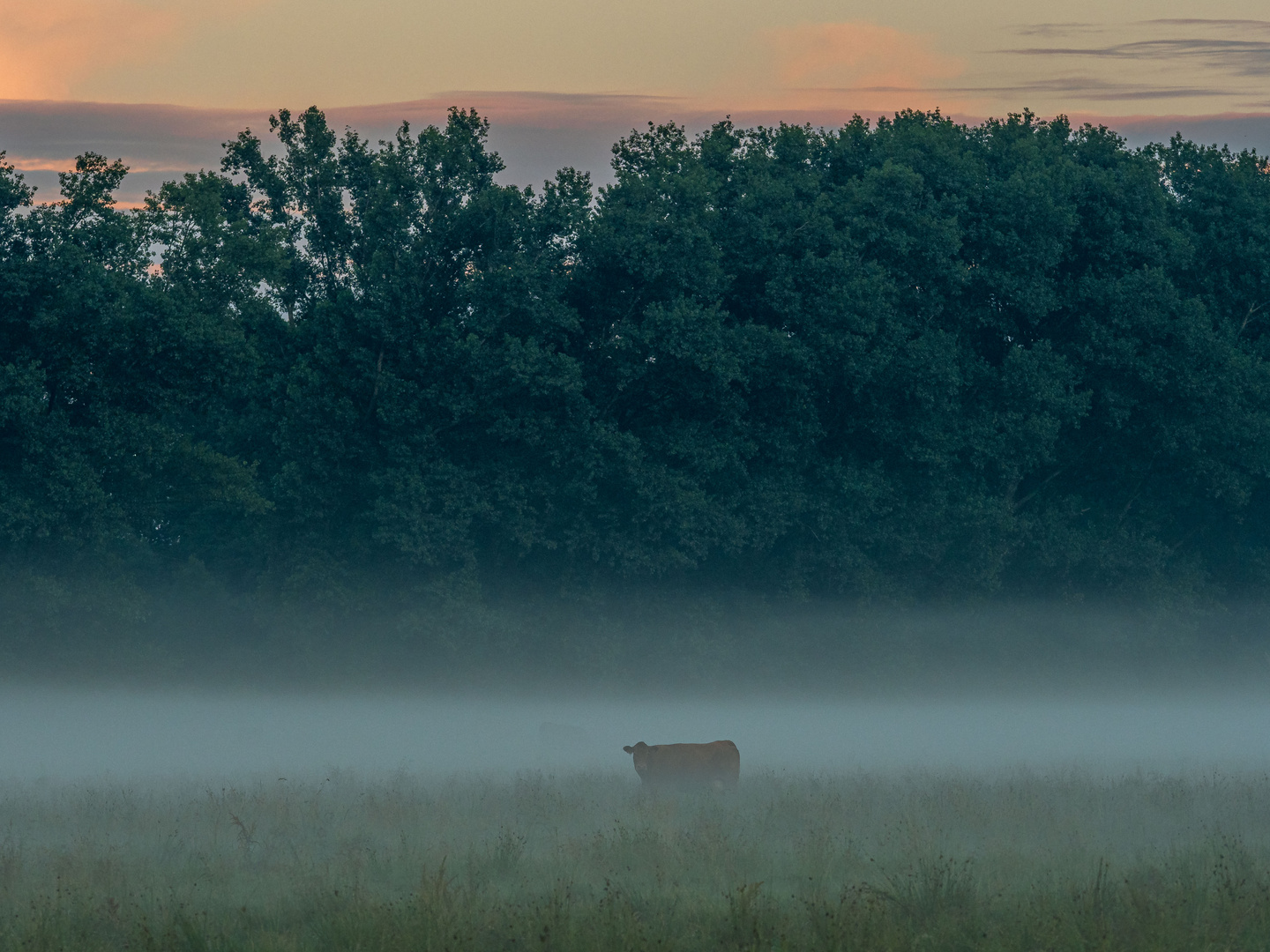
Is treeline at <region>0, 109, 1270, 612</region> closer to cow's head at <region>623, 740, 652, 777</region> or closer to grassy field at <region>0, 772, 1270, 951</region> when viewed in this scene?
grassy field at <region>0, 772, 1270, 951</region>

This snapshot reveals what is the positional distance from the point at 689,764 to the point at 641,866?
7.05 m

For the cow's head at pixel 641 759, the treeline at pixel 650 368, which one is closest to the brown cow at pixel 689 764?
the cow's head at pixel 641 759

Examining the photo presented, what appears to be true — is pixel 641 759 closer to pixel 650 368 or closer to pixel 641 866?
pixel 641 866


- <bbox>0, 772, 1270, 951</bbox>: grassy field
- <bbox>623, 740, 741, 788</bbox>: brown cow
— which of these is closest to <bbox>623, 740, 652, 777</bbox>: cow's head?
<bbox>623, 740, 741, 788</bbox>: brown cow

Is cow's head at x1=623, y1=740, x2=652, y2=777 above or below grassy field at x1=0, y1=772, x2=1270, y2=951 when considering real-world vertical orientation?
below

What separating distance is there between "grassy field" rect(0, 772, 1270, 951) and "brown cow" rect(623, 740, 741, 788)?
0.42 metres

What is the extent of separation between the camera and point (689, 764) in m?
21.4

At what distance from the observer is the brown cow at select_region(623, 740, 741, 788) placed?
21.2m

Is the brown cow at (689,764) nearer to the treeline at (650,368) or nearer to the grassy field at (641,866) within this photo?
the grassy field at (641,866)

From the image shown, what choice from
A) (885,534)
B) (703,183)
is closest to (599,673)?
(885,534)

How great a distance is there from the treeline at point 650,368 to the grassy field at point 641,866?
1439cm

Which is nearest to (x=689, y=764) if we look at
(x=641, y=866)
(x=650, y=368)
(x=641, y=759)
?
(x=641, y=759)

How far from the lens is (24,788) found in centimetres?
2242

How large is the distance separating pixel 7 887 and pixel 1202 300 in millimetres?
43453
